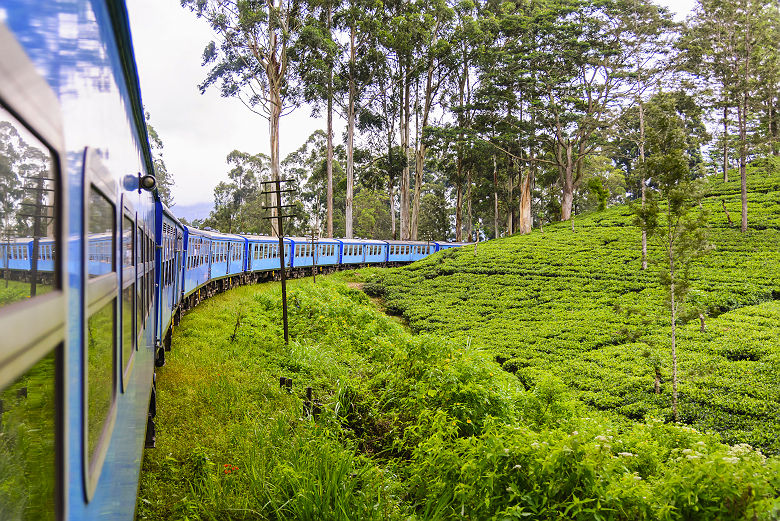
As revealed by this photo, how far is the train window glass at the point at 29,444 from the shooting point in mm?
801

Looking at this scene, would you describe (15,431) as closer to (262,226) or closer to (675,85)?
(675,85)

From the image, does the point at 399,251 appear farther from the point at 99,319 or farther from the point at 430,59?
the point at 99,319

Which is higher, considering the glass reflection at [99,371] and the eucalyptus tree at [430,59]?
the eucalyptus tree at [430,59]

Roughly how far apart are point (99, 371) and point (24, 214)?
2.61ft

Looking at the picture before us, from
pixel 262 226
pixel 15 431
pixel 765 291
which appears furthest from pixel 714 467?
pixel 262 226

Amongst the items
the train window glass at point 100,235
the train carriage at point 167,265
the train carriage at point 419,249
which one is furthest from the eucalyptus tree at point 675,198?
the train carriage at point 419,249

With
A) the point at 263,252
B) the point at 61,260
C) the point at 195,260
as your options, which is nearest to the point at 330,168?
the point at 263,252

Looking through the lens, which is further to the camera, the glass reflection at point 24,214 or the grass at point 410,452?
the grass at point 410,452

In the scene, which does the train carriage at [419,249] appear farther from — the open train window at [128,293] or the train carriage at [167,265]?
the open train window at [128,293]

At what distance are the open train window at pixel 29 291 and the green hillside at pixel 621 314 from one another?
28.3 ft

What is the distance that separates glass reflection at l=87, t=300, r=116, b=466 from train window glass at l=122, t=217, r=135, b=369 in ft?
1.29

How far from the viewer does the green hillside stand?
9.39 m

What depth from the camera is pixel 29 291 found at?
89 centimetres

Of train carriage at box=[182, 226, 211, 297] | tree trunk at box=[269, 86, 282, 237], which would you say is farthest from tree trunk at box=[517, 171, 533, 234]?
train carriage at box=[182, 226, 211, 297]
